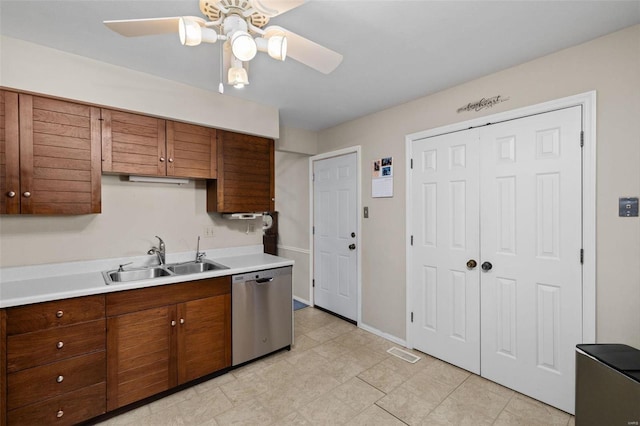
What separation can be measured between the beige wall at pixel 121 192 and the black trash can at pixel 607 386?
3.00 meters

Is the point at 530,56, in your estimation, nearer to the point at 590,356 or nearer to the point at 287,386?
the point at 590,356

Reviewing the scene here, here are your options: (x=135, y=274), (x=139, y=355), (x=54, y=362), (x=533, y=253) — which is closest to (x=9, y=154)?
(x=135, y=274)

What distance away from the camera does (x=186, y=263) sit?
2.83 m

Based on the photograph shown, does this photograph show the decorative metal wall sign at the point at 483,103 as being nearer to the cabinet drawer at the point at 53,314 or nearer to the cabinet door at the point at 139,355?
the cabinet door at the point at 139,355

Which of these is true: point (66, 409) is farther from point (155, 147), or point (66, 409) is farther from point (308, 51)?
point (308, 51)

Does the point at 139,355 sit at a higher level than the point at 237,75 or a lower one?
lower

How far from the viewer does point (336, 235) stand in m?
3.87

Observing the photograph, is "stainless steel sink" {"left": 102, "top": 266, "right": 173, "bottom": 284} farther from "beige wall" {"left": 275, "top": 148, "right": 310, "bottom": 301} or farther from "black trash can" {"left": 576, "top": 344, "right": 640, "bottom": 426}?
"black trash can" {"left": 576, "top": 344, "right": 640, "bottom": 426}

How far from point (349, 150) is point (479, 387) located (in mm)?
2675

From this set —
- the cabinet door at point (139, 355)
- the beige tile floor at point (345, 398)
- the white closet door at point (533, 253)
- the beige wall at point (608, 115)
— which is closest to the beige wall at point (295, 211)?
the beige tile floor at point (345, 398)

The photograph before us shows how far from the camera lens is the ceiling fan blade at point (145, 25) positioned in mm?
1246

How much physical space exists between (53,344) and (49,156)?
126 centimetres

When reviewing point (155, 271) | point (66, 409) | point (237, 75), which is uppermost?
point (237, 75)

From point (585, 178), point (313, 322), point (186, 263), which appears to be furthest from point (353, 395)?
point (585, 178)
